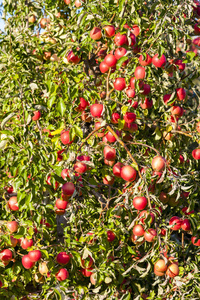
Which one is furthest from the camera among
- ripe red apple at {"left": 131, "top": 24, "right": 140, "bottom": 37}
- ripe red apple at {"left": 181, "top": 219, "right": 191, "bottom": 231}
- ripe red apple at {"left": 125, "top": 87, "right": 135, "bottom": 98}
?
ripe red apple at {"left": 181, "top": 219, "right": 191, "bottom": 231}

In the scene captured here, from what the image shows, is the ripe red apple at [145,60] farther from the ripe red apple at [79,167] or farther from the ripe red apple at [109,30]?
the ripe red apple at [79,167]

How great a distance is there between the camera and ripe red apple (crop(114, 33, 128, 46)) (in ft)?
7.79

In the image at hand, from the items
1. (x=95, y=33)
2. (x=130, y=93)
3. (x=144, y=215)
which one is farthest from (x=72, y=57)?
(x=144, y=215)

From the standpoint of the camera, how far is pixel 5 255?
2326 mm

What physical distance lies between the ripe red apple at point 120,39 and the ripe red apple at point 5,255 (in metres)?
1.67

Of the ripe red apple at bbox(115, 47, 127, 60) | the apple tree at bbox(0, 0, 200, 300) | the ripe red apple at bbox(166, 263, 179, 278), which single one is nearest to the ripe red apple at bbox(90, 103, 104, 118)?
the apple tree at bbox(0, 0, 200, 300)

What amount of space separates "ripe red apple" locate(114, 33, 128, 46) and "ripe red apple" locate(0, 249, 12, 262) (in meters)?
1.67

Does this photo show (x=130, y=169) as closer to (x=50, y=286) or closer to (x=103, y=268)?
(x=103, y=268)

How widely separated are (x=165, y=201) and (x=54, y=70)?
4.65ft

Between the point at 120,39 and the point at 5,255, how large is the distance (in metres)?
1.72

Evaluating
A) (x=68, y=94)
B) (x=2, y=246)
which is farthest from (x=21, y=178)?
(x=2, y=246)

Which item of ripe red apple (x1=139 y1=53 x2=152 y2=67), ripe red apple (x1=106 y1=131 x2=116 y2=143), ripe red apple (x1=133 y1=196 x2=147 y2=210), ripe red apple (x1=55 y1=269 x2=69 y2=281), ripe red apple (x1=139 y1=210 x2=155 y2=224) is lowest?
ripe red apple (x1=55 y1=269 x2=69 y2=281)

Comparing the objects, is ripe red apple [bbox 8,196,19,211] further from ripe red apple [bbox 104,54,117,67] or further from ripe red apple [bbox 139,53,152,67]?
ripe red apple [bbox 139,53,152,67]

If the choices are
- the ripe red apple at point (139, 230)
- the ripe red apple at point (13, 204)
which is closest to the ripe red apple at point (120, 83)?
the ripe red apple at point (139, 230)
